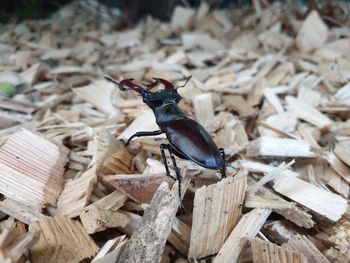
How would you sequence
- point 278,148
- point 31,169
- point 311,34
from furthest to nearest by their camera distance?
point 311,34 < point 278,148 < point 31,169

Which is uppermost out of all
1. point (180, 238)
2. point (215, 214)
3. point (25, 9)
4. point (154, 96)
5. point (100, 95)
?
point (154, 96)

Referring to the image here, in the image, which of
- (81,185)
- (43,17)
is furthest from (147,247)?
(43,17)

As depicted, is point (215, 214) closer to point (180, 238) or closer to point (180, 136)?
point (180, 238)

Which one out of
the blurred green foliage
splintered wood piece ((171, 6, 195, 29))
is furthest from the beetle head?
the blurred green foliage

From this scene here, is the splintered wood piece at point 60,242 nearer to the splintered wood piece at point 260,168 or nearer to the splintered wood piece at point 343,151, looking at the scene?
the splintered wood piece at point 260,168

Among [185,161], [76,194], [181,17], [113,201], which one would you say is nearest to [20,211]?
[76,194]

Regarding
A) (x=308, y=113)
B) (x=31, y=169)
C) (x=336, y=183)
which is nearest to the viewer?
(x=31, y=169)

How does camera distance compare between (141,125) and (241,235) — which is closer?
(241,235)

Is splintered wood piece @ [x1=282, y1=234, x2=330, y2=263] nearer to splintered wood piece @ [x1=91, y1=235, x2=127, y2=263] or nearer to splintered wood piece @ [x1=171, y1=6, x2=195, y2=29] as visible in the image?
splintered wood piece @ [x1=91, y1=235, x2=127, y2=263]
